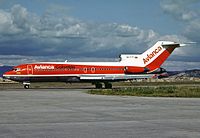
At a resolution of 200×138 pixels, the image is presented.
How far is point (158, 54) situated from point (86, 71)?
11412 millimetres

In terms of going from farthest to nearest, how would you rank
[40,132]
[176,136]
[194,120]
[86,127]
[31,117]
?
1. [31,117]
2. [194,120]
3. [86,127]
4. [40,132]
5. [176,136]

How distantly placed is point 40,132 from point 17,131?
30.4 inches

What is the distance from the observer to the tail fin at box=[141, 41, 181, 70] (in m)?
63.6

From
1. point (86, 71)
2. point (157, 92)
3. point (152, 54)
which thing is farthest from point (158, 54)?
point (157, 92)

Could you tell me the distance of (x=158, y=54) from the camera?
64312 millimetres

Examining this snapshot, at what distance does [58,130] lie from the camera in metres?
13.2

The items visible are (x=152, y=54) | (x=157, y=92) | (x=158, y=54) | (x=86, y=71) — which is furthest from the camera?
(x=158, y=54)

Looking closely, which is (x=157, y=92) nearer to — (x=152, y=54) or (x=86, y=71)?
(x=86, y=71)

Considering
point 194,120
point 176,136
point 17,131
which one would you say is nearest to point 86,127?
point 17,131

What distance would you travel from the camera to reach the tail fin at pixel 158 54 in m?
63.6

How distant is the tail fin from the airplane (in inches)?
10.0

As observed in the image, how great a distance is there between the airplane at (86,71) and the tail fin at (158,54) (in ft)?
0.83

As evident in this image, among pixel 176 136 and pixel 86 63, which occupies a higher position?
pixel 86 63

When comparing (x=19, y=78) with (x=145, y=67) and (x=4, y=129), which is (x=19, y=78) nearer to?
(x=145, y=67)
